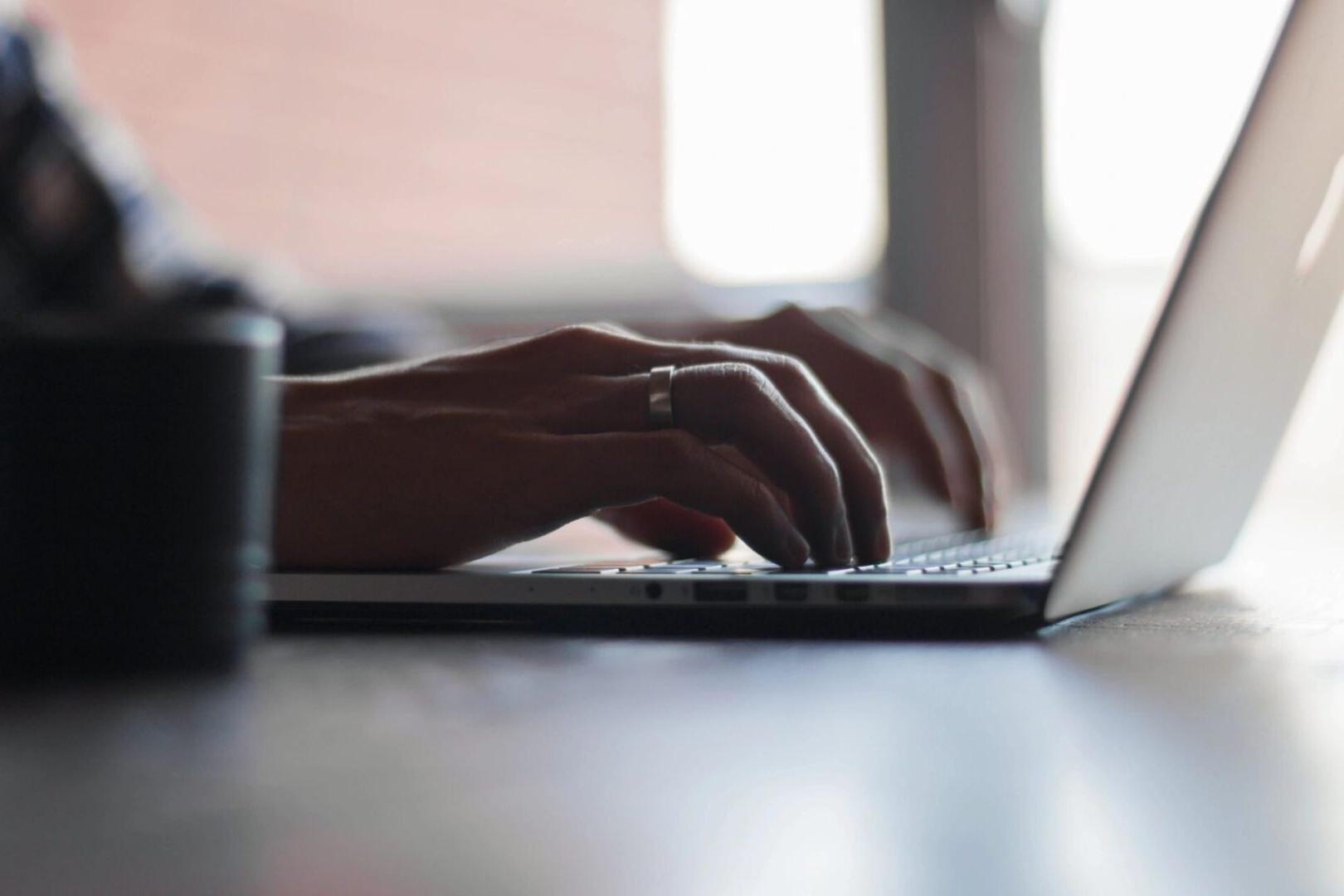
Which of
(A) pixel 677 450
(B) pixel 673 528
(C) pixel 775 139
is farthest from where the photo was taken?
(C) pixel 775 139

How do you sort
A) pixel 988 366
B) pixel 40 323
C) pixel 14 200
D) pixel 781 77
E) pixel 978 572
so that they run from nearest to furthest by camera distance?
1. pixel 40 323
2. pixel 978 572
3. pixel 14 200
4. pixel 988 366
5. pixel 781 77

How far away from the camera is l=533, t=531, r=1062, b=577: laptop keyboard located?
59 centimetres

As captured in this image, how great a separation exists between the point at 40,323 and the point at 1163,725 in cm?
33

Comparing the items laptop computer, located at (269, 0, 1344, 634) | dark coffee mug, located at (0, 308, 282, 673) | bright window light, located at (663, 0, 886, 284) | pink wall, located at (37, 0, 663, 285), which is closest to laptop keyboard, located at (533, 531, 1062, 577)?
laptop computer, located at (269, 0, 1344, 634)

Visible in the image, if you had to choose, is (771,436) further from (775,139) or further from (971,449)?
(775,139)

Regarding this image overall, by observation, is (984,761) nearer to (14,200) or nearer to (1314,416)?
(14,200)

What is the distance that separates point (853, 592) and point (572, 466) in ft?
0.57

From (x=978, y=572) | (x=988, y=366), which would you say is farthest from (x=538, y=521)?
(x=988, y=366)

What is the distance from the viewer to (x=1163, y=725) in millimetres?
345

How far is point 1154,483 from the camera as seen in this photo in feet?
1.76

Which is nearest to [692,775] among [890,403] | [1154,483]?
[1154,483]

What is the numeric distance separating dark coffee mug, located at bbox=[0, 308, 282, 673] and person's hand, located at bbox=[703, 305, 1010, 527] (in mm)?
856

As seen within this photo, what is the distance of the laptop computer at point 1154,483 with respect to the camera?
46cm

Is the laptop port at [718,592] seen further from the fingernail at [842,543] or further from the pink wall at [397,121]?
the pink wall at [397,121]
